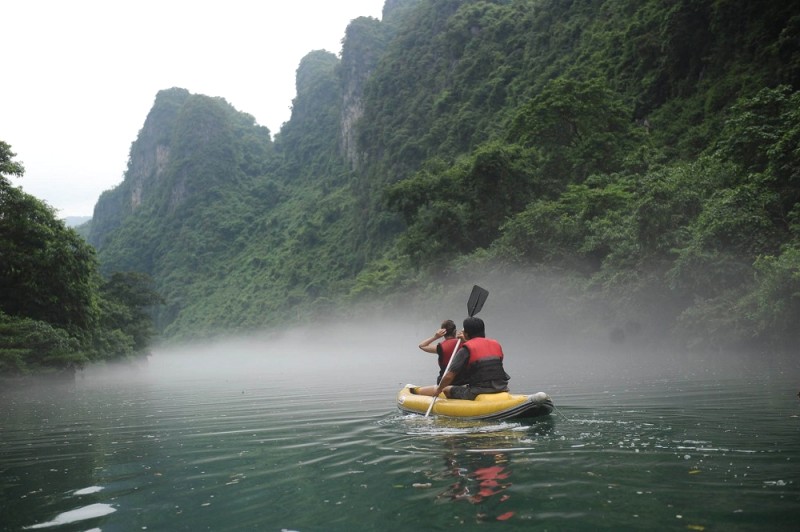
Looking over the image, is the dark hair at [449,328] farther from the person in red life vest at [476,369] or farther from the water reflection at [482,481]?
the water reflection at [482,481]

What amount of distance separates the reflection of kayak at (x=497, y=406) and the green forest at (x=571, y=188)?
1171cm

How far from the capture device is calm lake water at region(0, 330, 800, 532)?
4703mm

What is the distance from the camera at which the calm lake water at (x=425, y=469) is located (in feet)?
15.4

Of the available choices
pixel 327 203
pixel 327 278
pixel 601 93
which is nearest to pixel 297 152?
pixel 327 203

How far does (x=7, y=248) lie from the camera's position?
27.7 metres

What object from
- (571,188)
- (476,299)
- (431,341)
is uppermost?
(571,188)

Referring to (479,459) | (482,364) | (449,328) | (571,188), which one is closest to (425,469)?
(479,459)

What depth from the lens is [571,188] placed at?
3675 cm

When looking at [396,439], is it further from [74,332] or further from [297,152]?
[297,152]

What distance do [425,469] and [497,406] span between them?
282cm

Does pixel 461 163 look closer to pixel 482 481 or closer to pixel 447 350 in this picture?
→ pixel 447 350

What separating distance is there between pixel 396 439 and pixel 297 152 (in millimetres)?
157777

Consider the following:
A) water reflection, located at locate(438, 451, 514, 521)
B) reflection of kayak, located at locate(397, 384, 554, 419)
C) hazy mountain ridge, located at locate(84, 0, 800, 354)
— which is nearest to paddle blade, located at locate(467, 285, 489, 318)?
reflection of kayak, located at locate(397, 384, 554, 419)

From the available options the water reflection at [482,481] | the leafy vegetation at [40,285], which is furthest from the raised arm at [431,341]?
the leafy vegetation at [40,285]
